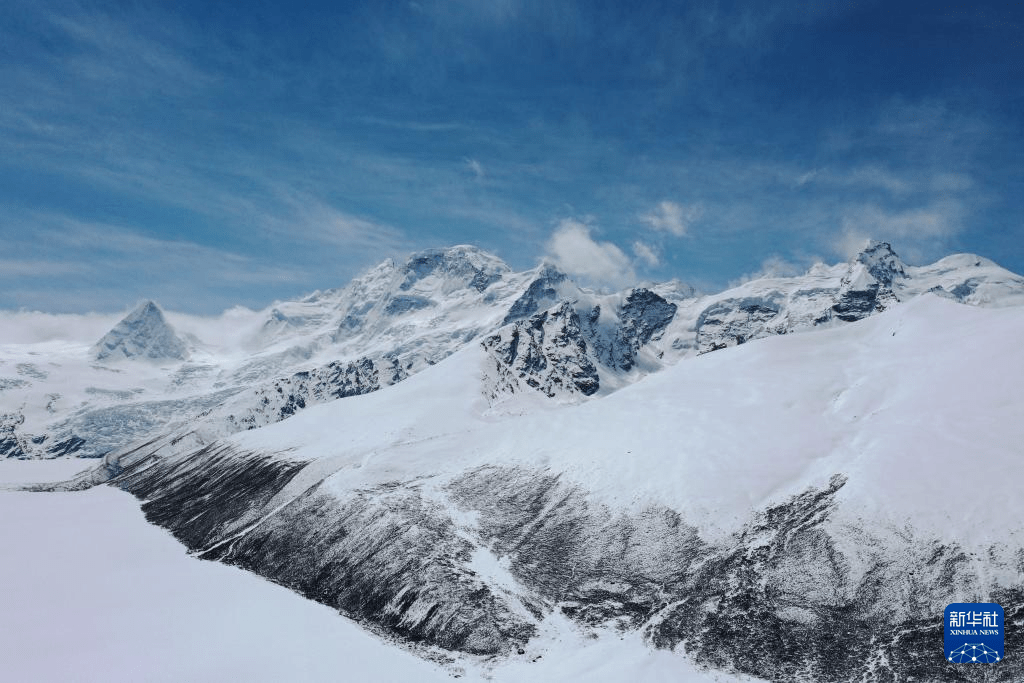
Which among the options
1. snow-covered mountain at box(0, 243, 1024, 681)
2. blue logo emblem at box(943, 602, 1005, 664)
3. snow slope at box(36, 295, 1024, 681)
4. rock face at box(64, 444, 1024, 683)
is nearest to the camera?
blue logo emblem at box(943, 602, 1005, 664)

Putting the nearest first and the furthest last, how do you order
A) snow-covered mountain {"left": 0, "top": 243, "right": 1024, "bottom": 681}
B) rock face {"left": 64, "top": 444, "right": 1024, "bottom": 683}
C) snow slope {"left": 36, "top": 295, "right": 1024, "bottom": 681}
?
rock face {"left": 64, "top": 444, "right": 1024, "bottom": 683}, snow-covered mountain {"left": 0, "top": 243, "right": 1024, "bottom": 681}, snow slope {"left": 36, "top": 295, "right": 1024, "bottom": 681}

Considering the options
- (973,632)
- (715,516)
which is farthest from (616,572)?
(973,632)

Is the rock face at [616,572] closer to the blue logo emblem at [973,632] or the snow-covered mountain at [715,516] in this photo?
the snow-covered mountain at [715,516]

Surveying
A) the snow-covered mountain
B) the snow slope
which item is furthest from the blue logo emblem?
the snow slope

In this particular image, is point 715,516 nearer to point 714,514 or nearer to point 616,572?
point 714,514

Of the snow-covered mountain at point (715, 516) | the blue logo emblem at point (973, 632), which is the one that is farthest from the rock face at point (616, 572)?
the blue logo emblem at point (973, 632)

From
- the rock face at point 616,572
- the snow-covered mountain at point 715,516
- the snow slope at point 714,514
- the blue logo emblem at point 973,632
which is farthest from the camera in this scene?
the snow slope at point 714,514

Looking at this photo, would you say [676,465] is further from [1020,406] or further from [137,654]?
Result: [137,654]

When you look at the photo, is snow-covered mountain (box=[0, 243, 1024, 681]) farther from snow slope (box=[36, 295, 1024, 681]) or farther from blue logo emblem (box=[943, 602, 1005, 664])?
blue logo emblem (box=[943, 602, 1005, 664])
